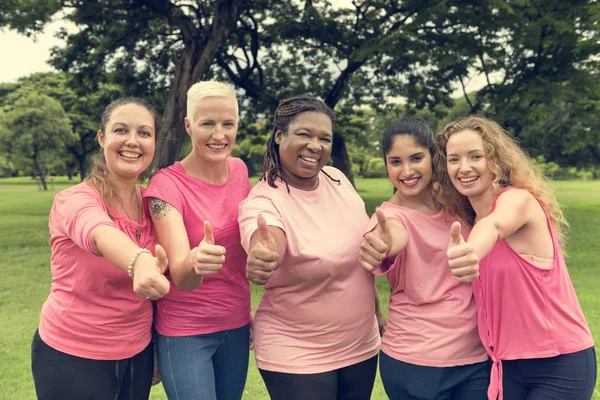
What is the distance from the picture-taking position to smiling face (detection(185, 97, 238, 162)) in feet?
7.68

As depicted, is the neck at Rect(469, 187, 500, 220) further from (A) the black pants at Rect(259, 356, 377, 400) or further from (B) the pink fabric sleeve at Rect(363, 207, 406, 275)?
(A) the black pants at Rect(259, 356, 377, 400)

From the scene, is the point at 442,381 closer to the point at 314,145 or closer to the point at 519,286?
the point at 519,286

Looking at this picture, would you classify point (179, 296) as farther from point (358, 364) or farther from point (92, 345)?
point (358, 364)

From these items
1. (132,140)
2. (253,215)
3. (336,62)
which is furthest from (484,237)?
(336,62)

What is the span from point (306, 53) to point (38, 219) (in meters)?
10.1

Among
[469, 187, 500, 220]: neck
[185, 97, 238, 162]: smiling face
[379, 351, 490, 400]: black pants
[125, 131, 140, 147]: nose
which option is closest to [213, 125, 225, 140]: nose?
[185, 97, 238, 162]: smiling face

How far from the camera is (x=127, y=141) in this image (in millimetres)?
2287

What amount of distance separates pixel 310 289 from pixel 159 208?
711 millimetres

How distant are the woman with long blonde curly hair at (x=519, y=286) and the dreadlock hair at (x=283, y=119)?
62 centimetres

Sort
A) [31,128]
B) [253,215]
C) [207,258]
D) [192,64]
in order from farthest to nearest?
1. [31,128]
2. [192,64]
3. [253,215]
4. [207,258]

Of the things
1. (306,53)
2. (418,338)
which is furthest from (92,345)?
(306,53)

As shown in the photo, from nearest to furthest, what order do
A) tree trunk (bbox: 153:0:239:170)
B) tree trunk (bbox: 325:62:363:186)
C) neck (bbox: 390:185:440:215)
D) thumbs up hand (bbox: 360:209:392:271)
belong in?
thumbs up hand (bbox: 360:209:392:271) < neck (bbox: 390:185:440:215) < tree trunk (bbox: 153:0:239:170) < tree trunk (bbox: 325:62:363:186)

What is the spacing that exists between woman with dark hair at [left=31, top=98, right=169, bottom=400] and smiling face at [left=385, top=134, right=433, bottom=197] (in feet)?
3.66

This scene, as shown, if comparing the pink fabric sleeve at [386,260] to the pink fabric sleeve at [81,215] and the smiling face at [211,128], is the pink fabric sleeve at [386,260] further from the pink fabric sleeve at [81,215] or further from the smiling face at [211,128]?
the pink fabric sleeve at [81,215]
